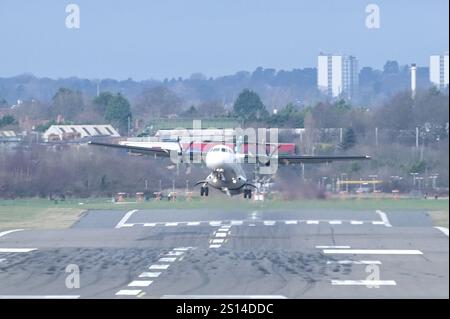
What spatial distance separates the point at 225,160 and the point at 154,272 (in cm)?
1081

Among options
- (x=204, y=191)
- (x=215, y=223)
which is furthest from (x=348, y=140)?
(x=215, y=223)

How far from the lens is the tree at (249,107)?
6396cm

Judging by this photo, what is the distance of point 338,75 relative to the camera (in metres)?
71.4

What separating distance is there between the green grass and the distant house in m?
3.85

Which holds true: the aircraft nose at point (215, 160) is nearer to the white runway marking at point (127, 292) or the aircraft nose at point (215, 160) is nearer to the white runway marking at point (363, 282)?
the white runway marking at point (363, 282)

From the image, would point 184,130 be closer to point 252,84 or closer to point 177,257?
point 177,257

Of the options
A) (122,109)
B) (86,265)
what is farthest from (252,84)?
(86,265)

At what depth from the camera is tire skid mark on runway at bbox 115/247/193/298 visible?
1377 inches

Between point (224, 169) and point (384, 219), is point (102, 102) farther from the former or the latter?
point (224, 169)

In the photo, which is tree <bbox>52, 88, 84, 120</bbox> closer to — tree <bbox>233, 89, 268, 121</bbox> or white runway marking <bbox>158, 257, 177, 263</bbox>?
tree <bbox>233, 89, 268, 121</bbox>

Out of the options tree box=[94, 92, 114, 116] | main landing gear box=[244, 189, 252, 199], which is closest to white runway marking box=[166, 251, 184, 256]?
main landing gear box=[244, 189, 252, 199]

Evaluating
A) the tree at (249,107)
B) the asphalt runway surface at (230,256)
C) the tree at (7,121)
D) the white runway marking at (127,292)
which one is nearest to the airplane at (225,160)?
the asphalt runway surface at (230,256)

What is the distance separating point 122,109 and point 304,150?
57.3 feet

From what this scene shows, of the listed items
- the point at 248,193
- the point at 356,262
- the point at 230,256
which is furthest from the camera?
the point at 248,193
